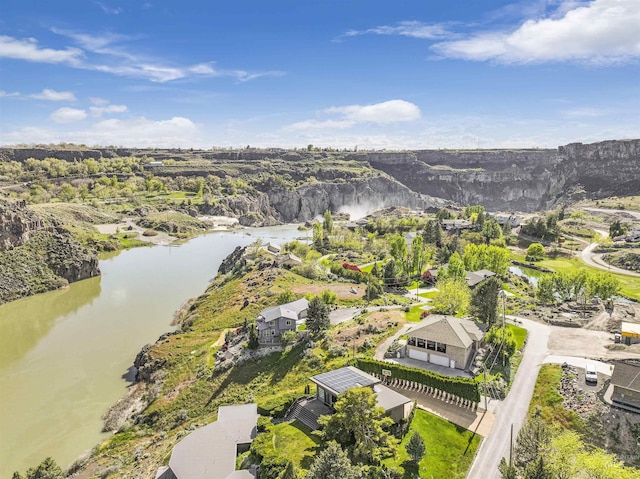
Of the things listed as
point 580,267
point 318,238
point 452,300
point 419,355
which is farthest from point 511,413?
point 318,238

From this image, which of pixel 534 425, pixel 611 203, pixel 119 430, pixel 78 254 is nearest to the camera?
pixel 534 425

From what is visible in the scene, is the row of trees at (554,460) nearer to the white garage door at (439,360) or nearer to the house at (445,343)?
the house at (445,343)

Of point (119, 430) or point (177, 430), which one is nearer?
point (177, 430)

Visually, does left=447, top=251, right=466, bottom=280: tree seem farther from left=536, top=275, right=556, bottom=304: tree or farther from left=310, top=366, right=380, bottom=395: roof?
left=310, top=366, right=380, bottom=395: roof

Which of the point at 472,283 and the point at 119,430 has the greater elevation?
the point at 472,283

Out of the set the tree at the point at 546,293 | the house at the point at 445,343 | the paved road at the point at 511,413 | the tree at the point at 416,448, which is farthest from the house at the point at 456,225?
the tree at the point at 416,448

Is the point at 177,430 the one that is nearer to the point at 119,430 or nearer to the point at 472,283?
the point at 119,430

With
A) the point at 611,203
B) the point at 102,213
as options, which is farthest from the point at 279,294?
the point at 611,203

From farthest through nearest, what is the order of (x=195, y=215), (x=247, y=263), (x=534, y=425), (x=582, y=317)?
(x=195, y=215), (x=247, y=263), (x=582, y=317), (x=534, y=425)
